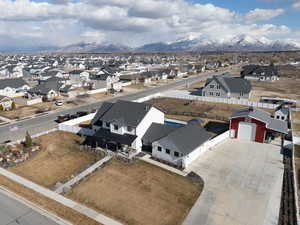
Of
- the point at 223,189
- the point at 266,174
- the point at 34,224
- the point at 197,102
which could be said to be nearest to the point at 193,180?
the point at 223,189

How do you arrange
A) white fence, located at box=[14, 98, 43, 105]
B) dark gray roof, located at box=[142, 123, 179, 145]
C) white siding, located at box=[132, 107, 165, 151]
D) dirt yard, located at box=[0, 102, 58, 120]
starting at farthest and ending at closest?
white fence, located at box=[14, 98, 43, 105], dirt yard, located at box=[0, 102, 58, 120], white siding, located at box=[132, 107, 165, 151], dark gray roof, located at box=[142, 123, 179, 145]

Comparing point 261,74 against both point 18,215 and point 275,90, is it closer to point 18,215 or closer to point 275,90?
point 275,90

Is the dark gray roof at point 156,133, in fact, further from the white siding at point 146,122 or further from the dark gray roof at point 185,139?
the dark gray roof at point 185,139

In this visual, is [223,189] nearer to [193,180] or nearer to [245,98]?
[193,180]

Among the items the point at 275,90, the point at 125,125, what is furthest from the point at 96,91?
the point at 275,90

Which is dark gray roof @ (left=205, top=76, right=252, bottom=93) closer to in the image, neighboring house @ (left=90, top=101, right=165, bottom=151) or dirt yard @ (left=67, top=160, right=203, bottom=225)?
neighboring house @ (left=90, top=101, right=165, bottom=151)

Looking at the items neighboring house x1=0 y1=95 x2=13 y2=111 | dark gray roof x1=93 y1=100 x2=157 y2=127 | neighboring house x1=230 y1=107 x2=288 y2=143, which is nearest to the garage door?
neighboring house x1=230 y1=107 x2=288 y2=143
